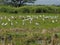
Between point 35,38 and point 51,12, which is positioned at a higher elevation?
point 35,38

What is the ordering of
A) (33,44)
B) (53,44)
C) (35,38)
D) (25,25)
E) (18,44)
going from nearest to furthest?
(53,44) < (18,44) < (33,44) < (35,38) < (25,25)

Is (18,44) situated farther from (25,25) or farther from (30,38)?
(25,25)

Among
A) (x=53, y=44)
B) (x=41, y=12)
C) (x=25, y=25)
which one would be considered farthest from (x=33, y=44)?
(x=41, y=12)

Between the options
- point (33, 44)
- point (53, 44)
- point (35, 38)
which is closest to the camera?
point (53, 44)

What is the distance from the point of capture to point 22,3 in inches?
1647

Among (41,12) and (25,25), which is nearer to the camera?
(25,25)

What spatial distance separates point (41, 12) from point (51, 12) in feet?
3.49

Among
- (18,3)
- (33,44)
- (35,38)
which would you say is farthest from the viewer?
(18,3)

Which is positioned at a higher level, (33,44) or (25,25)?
(33,44)

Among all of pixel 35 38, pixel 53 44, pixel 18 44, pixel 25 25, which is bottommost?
pixel 25 25

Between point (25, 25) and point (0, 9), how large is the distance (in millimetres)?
12282

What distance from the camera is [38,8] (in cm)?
3188

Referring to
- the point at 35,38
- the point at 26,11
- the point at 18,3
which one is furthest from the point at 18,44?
the point at 18,3

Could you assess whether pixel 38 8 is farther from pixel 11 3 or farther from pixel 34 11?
pixel 11 3
